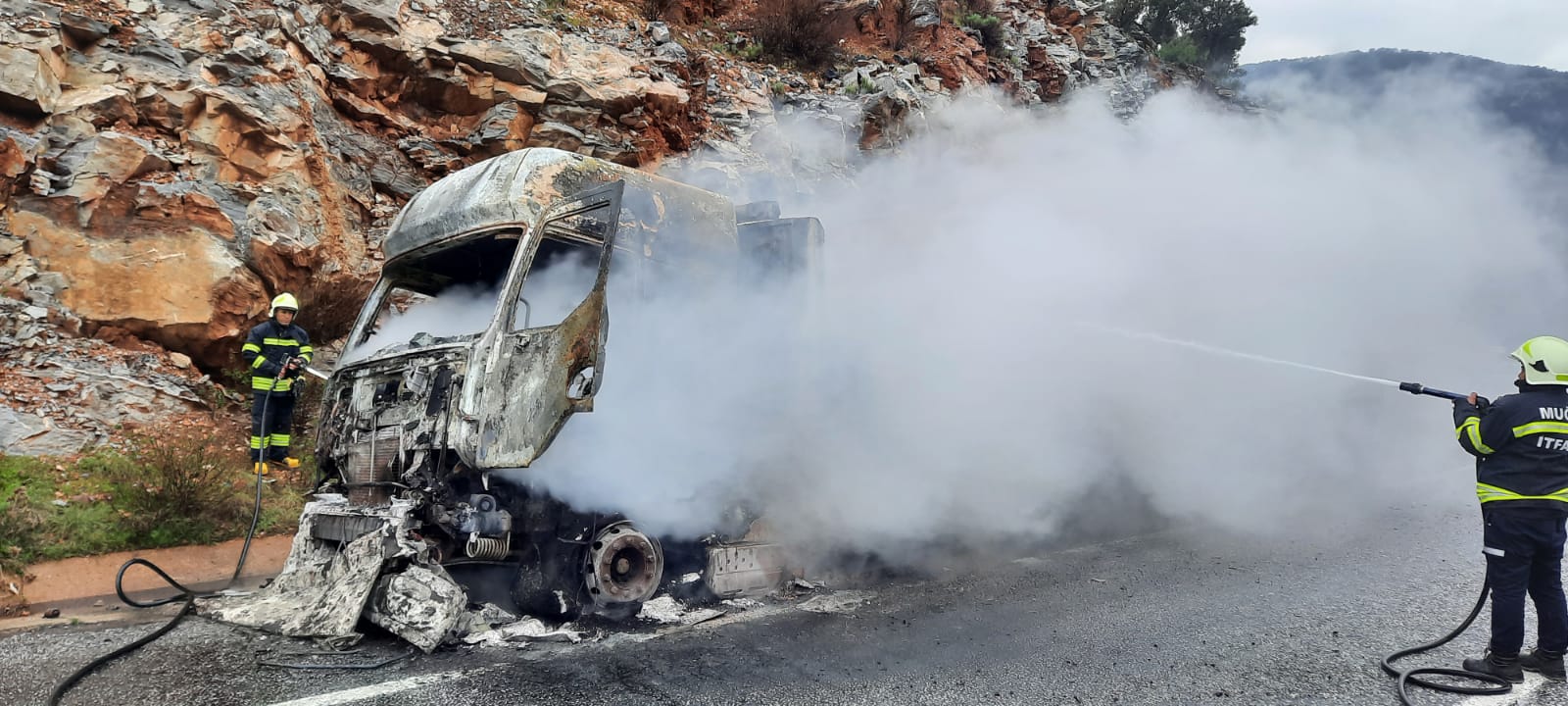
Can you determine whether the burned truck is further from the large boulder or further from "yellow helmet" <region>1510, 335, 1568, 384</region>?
the large boulder

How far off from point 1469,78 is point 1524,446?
24.7 meters

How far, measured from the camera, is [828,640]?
4012mm

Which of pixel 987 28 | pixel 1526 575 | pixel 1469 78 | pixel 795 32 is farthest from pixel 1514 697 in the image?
pixel 1469 78

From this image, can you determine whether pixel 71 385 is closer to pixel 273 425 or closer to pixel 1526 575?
pixel 273 425

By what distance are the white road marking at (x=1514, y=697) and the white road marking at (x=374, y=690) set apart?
4049 mm

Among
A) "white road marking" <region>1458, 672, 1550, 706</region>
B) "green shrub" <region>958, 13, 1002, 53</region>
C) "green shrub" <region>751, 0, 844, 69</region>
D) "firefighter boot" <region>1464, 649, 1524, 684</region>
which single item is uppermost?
"green shrub" <region>958, 13, 1002, 53</region>

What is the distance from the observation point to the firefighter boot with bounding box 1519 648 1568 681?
3713 mm

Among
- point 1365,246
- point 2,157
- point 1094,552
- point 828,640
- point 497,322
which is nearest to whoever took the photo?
point 828,640

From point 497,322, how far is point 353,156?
629cm

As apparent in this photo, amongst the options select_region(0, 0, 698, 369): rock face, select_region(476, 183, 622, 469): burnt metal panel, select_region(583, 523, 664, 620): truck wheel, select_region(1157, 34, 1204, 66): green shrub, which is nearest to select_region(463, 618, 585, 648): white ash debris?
select_region(583, 523, 664, 620): truck wheel

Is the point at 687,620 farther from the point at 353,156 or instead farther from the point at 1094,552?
the point at 353,156

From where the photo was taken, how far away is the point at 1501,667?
363 cm

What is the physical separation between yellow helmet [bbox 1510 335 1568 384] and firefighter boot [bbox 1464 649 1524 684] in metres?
1.26

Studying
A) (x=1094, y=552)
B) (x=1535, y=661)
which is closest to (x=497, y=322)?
(x=1094, y=552)
